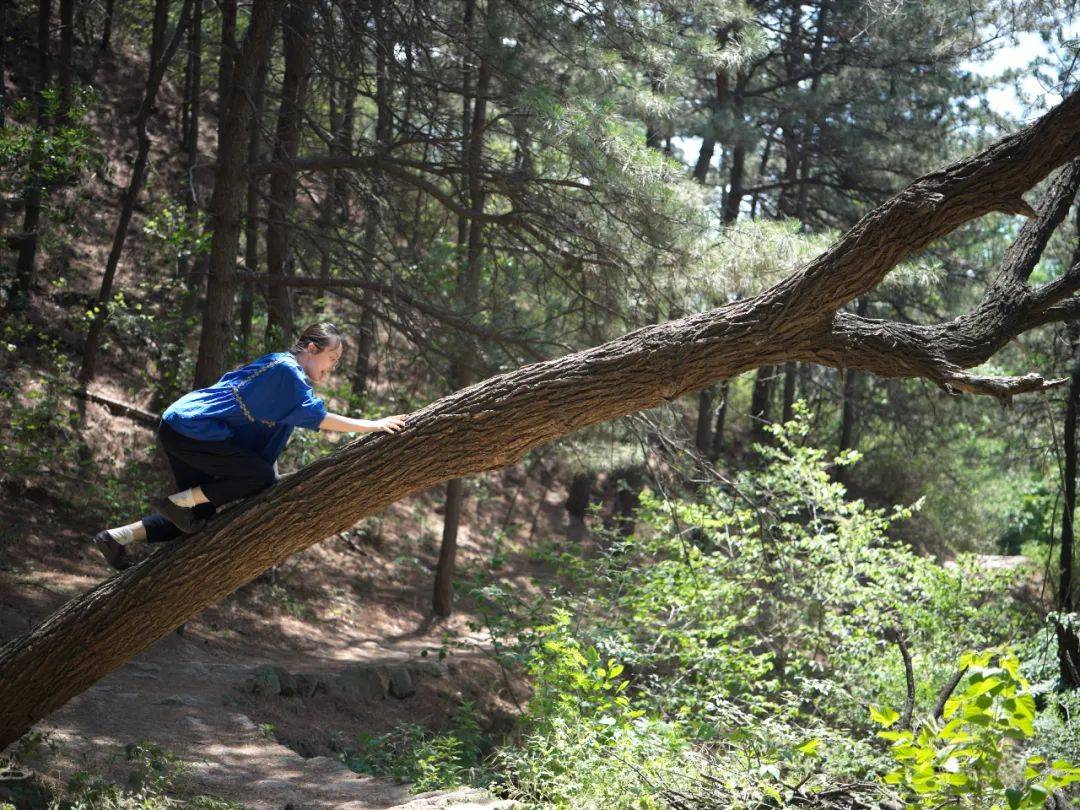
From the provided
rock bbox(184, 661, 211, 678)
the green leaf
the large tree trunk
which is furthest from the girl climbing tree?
rock bbox(184, 661, 211, 678)

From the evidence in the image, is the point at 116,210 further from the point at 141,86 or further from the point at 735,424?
the point at 735,424

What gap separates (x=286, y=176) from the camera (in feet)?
35.0

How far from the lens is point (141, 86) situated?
56.4ft

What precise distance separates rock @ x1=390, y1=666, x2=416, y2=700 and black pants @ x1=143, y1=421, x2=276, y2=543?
5.46m

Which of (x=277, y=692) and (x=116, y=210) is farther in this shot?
(x=116, y=210)

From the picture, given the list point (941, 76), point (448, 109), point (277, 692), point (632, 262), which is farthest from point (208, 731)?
point (941, 76)

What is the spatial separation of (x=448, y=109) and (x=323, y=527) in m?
6.55

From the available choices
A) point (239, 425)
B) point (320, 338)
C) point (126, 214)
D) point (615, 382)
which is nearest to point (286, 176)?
point (126, 214)

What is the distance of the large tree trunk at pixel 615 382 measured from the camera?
13.0ft

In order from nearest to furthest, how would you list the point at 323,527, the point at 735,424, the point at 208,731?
the point at 323,527 → the point at 208,731 → the point at 735,424

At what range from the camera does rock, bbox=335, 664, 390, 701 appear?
9070 mm

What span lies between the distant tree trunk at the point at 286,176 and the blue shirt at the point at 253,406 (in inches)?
192

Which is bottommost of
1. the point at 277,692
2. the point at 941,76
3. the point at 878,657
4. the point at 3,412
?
the point at 277,692

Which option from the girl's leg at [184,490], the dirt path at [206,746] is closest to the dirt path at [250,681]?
the dirt path at [206,746]
